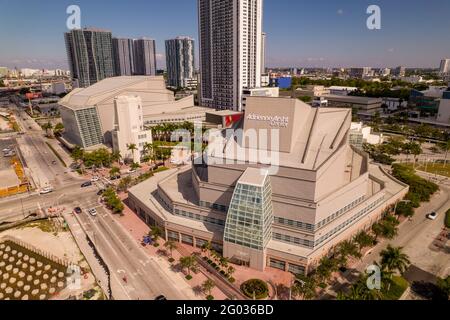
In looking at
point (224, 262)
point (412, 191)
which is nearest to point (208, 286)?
point (224, 262)

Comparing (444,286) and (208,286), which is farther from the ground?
(444,286)

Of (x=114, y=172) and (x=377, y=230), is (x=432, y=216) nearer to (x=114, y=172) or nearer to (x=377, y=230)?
(x=377, y=230)

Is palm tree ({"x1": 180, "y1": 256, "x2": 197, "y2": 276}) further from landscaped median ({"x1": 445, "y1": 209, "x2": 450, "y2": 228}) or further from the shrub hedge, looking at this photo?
landscaped median ({"x1": 445, "y1": 209, "x2": 450, "y2": 228})

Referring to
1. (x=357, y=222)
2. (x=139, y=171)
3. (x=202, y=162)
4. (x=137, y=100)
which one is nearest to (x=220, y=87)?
(x=137, y=100)

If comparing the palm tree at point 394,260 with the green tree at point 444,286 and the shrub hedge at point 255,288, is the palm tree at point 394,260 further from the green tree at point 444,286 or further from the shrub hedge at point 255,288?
the shrub hedge at point 255,288

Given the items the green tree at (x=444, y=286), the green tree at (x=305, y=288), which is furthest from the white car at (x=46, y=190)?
the green tree at (x=444, y=286)
